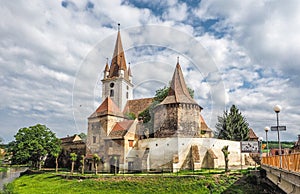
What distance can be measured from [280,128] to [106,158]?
27.2m

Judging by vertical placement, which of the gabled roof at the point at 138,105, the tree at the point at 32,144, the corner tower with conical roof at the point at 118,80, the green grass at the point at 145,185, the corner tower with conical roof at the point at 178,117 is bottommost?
the green grass at the point at 145,185

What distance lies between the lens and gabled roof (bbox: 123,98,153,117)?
53.2 meters

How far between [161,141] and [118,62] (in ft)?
108

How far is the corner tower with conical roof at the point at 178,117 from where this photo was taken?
3800 centimetres

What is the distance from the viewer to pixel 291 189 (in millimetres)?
13883

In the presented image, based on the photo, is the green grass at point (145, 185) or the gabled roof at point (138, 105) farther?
the gabled roof at point (138, 105)

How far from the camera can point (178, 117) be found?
3809cm

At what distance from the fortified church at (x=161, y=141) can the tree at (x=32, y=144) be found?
28.1 ft

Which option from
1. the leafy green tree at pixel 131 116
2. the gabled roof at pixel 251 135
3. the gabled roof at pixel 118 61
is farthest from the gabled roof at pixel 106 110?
the gabled roof at pixel 251 135

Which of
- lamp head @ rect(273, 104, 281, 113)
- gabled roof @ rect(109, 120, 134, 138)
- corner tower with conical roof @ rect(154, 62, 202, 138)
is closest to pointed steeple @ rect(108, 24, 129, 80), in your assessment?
gabled roof @ rect(109, 120, 134, 138)

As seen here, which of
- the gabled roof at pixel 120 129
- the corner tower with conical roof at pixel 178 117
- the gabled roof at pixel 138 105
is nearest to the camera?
the corner tower with conical roof at pixel 178 117

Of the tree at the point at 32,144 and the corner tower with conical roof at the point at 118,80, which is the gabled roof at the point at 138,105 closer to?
the corner tower with conical roof at the point at 118,80

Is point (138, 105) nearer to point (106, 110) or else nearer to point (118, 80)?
point (118, 80)

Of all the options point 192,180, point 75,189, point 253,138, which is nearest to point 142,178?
point 192,180
